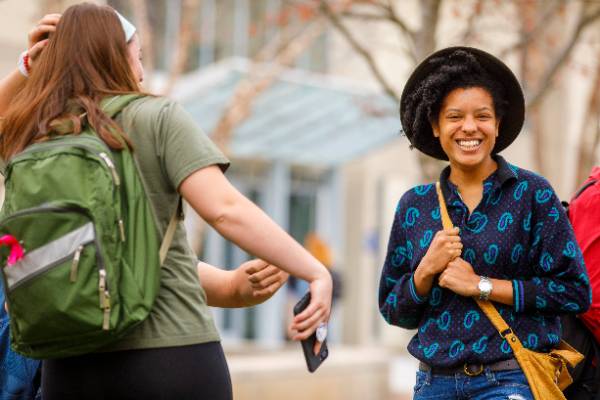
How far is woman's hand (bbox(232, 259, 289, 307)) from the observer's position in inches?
146

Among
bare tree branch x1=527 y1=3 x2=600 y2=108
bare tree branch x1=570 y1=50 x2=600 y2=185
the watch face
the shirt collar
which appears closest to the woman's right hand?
the watch face

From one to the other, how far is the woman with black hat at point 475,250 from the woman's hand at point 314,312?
81 cm

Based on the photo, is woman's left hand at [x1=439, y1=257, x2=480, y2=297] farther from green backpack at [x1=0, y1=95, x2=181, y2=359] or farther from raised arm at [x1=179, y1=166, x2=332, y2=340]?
green backpack at [x1=0, y1=95, x2=181, y2=359]

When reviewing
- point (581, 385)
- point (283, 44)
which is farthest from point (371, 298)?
point (581, 385)

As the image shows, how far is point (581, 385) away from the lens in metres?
4.37

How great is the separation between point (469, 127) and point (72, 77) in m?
1.41

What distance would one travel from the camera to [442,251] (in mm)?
3969

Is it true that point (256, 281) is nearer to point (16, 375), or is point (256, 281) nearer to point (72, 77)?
point (72, 77)

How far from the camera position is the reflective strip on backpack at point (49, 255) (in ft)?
10.3

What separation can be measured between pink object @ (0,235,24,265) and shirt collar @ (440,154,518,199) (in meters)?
1.62

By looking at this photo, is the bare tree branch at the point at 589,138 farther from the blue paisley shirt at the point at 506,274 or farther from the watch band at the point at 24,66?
the watch band at the point at 24,66

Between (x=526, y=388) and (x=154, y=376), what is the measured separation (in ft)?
4.31

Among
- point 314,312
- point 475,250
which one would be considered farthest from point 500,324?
point 314,312

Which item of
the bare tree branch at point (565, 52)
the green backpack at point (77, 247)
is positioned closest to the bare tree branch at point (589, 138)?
the bare tree branch at point (565, 52)
